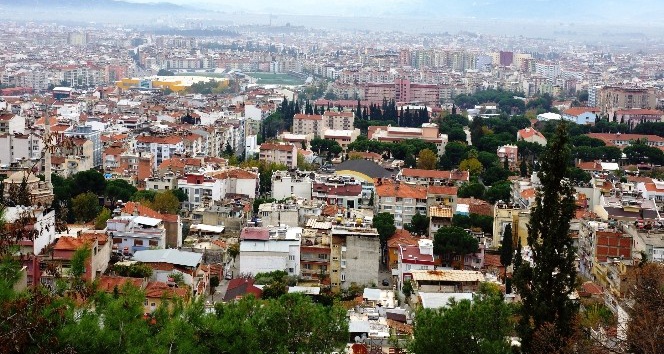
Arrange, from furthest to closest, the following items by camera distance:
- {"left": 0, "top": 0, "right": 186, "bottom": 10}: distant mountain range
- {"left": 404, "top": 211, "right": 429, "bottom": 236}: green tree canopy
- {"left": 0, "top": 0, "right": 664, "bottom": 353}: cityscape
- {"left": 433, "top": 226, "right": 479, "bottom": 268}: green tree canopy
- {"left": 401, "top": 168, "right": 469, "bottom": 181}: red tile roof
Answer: {"left": 0, "top": 0, "right": 186, "bottom": 10}: distant mountain range < {"left": 401, "top": 168, "right": 469, "bottom": 181}: red tile roof < {"left": 404, "top": 211, "right": 429, "bottom": 236}: green tree canopy < {"left": 433, "top": 226, "right": 479, "bottom": 268}: green tree canopy < {"left": 0, "top": 0, "right": 664, "bottom": 353}: cityscape

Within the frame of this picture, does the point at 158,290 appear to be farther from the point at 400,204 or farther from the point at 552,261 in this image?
the point at 400,204

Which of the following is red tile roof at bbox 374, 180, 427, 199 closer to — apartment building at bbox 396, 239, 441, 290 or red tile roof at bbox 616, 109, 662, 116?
apartment building at bbox 396, 239, 441, 290

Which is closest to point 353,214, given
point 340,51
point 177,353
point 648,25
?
point 177,353

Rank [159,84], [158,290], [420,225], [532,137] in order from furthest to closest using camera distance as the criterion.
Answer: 1. [159,84]
2. [532,137]
3. [420,225]
4. [158,290]

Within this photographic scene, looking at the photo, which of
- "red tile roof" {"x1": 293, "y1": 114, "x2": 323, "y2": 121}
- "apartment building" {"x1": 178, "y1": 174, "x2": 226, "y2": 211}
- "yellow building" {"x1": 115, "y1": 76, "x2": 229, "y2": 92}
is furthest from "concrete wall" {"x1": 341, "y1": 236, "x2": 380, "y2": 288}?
"yellow building" {"x1": 115, "y1": 76, "x2": 229, "y2": 92}

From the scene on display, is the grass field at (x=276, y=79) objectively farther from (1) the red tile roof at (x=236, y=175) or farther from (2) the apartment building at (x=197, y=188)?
(2) the apartment building at (x=197, y=188)

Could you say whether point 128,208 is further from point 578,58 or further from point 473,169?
point 578,58

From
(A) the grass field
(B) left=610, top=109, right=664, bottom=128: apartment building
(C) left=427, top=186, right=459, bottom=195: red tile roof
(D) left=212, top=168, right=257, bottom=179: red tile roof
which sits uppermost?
(C) left=427, top=186, right=459, bottom=195: red tile roof

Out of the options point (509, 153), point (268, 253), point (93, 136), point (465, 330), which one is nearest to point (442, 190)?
point (268, 253)
